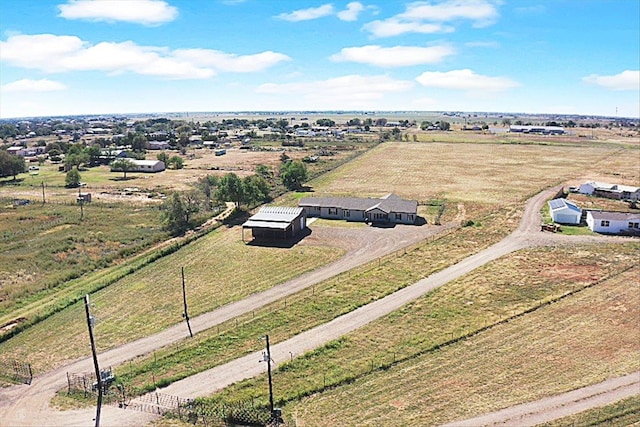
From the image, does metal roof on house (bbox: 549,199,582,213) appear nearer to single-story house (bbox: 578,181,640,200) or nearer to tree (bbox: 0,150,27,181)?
single-story house (bbox: 578,181,640,200)

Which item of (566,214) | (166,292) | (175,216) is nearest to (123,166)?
(175,216)

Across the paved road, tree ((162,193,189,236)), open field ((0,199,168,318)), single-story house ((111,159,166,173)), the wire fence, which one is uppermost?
Result: single-story house ((111,159,166,173))

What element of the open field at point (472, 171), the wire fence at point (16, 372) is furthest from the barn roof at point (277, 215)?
the wire fence at point (16, 372)

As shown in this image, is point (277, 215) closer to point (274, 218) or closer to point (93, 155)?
point (274, 218)

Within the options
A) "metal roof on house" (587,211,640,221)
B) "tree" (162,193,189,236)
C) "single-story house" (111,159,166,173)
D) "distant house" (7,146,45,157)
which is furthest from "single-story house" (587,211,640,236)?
"distant house" (7,146,45,157)

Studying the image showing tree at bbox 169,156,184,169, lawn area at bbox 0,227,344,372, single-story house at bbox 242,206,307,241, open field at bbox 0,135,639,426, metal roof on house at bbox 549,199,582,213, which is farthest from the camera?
tree at bbox 169,156,184,169

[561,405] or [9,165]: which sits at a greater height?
[9,165]

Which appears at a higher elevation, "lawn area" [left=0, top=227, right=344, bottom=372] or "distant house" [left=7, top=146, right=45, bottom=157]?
"distant house" [left=7, top=146, right=45, bottom=157]
